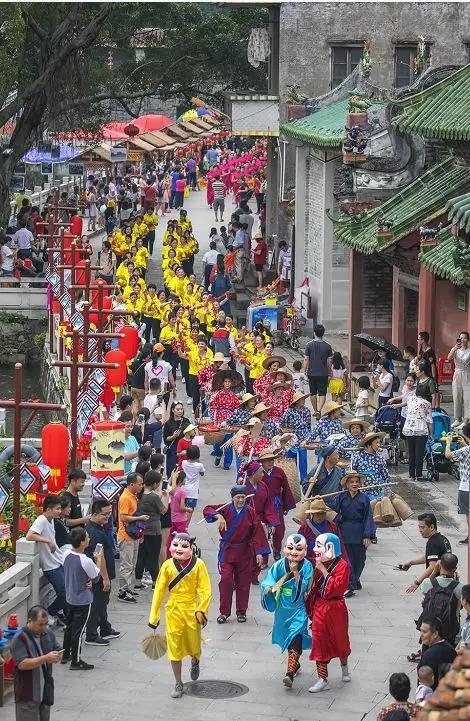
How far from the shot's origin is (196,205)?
64188 mm

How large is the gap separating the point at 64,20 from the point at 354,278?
14267mm

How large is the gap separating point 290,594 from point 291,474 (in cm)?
482

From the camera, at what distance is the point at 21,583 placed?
50.5 feet

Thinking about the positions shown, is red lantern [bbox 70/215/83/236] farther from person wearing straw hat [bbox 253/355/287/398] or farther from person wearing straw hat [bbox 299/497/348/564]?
person wearing straw hat [bbox 299/497/348/564]

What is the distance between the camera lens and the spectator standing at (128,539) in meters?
17.2

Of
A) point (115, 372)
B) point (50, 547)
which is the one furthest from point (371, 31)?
point (50, 547)

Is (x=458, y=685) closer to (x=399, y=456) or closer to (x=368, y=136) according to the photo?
(x=399, y=456)

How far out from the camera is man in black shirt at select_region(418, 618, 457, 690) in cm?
1234

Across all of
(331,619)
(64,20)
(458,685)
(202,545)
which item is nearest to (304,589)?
(331,619)

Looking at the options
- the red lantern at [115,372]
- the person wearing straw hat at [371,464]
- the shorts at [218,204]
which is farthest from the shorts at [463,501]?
the shorts at [218,204]

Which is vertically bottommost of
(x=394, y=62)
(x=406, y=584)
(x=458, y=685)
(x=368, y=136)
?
(x=406, y=584)

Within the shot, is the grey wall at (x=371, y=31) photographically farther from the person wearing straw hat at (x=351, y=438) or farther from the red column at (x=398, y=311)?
the person wearing straw hat at (x=351, y=438)

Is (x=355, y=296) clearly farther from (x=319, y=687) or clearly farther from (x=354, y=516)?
→ (x=319, y=687)

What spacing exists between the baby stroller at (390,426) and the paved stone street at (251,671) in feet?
16.0
